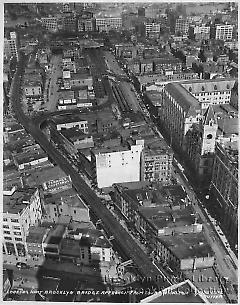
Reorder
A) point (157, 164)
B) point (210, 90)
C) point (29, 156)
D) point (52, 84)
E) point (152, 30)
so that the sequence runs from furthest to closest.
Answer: point (52, 84)
point (152, 30)
point (210, 90)
point (29, 156)
point (157, 164)

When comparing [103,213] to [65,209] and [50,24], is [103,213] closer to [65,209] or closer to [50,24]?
[65,209]

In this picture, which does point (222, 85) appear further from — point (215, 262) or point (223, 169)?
point (215, 262)

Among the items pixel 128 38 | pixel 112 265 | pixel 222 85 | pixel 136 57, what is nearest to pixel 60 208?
pixel 112 265

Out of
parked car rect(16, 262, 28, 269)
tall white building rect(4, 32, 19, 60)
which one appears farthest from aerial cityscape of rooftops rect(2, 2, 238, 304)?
tall white building rect(4, 32, 19, 60)

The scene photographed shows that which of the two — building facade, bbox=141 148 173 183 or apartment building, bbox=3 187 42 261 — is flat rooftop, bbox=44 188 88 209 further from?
building facade, bbox=141 148 173 183

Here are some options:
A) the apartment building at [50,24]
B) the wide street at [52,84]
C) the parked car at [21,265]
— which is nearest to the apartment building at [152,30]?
the wide street at [52,84]

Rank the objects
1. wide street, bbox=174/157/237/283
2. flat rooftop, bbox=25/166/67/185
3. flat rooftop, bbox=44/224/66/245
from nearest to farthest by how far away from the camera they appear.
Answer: wide street, bbox=174/157/237/283 < flat rooftop, bbox=44/224/66/245 < flat rooftop, bbox=25/166/67/185

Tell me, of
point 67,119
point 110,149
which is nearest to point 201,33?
point 67,119
